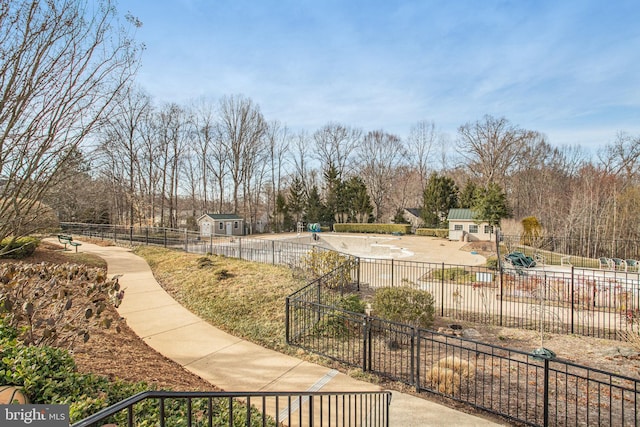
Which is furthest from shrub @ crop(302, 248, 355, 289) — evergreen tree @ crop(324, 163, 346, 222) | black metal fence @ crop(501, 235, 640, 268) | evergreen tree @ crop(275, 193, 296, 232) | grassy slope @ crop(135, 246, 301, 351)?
evergreen tree @ crop(324, 163, 346, 222)

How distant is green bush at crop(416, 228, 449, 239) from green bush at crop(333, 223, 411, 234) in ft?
4.98

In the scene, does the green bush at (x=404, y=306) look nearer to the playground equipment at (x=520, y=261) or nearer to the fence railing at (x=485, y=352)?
the fence railing at (x=485, y=352)

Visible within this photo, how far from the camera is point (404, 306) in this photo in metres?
7.08

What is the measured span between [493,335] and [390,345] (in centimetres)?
311

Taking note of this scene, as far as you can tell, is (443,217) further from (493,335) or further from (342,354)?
(342,354)

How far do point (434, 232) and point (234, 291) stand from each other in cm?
2726

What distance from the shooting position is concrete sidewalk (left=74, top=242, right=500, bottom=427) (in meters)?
4.33

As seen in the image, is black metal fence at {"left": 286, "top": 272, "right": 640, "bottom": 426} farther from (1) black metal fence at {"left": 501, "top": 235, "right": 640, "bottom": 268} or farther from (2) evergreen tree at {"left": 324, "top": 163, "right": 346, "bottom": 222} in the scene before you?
(2) evergreen tree at {"left": 324, "top": 163, "right": 346, "bottom": 222}

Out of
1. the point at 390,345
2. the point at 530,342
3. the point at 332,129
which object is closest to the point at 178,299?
the point at 390,345

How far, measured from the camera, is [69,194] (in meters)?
5.08

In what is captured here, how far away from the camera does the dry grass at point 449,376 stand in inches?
190

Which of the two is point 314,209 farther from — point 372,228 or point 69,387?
point 69,387

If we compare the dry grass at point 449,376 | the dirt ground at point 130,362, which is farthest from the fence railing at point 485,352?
the dirt ground at point 130,362

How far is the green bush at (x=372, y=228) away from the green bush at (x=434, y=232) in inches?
59.8
